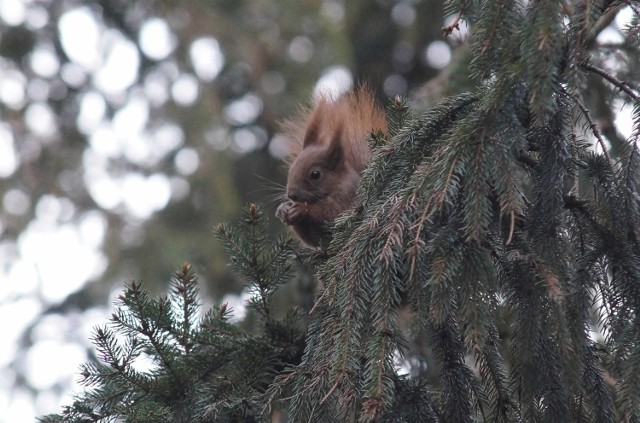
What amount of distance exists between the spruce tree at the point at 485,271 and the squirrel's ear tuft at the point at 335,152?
147cm

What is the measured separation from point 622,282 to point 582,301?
Answer: 92 millimetres

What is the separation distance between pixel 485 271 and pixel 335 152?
1923mm

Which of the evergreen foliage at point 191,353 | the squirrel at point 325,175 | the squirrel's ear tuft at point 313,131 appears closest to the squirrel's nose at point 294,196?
the squirrel at point 325,175

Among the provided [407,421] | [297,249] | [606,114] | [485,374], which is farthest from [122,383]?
[606,114]

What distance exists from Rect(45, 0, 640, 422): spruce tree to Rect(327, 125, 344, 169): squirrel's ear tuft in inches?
58.0

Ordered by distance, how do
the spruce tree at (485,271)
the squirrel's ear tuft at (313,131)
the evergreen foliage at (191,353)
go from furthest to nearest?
the squirrel's ear tuft at (313,131), the evergreen foliage at (191,353), the spruce tree at (485,271)

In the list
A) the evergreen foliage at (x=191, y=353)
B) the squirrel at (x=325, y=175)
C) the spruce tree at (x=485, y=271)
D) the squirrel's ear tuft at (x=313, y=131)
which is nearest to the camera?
the spruce tree at (x=485, y=271)

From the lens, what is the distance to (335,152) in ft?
11.4

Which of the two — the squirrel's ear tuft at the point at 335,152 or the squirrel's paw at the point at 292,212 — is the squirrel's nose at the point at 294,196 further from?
the squirrel's ear tuft at the point at 335,152

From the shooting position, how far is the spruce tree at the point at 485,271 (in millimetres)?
1592

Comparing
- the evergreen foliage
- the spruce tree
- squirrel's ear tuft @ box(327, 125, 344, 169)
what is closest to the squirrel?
squirrel's ear tuft @ box(327, 125, 344, 169)

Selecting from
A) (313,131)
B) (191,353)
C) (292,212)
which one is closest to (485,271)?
(191,353)

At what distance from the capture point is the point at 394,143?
191 centimetres

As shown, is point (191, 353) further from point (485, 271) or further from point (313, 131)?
point (313, 131)
